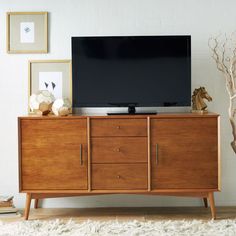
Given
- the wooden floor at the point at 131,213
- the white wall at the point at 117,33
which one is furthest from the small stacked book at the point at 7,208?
the white wall at the point at 117,33

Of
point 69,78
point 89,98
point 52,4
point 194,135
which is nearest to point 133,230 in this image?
point 194,135

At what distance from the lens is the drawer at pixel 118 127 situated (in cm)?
390

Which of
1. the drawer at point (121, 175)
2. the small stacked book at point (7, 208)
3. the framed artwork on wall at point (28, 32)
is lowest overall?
the small stacked book at point (7, 208)

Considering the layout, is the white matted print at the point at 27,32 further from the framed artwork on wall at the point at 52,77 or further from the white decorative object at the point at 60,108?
the white decorative object at the point at 60,108

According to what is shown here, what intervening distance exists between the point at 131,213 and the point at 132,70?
48.0 inches

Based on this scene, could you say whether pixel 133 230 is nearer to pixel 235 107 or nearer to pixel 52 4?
pixel 235 107

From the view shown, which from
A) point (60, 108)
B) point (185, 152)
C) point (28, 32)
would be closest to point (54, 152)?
point (60, 108)

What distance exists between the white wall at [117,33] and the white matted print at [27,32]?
13 centimetres

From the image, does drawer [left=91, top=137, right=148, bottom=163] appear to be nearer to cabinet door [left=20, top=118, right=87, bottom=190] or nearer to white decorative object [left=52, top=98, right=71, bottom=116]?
cabinet door [left=20, top=118, right=87, bottom=190]

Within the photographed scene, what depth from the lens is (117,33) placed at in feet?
14.2

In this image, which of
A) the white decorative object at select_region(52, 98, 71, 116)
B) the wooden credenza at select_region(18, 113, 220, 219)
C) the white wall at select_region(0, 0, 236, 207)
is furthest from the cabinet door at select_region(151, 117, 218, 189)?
the white decorative object at select_region(52, 98, 71, 116)

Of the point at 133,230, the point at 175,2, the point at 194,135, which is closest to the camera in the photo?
the point at 133,230

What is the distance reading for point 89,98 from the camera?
411 centimetres

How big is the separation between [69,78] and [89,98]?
14.5 inches
